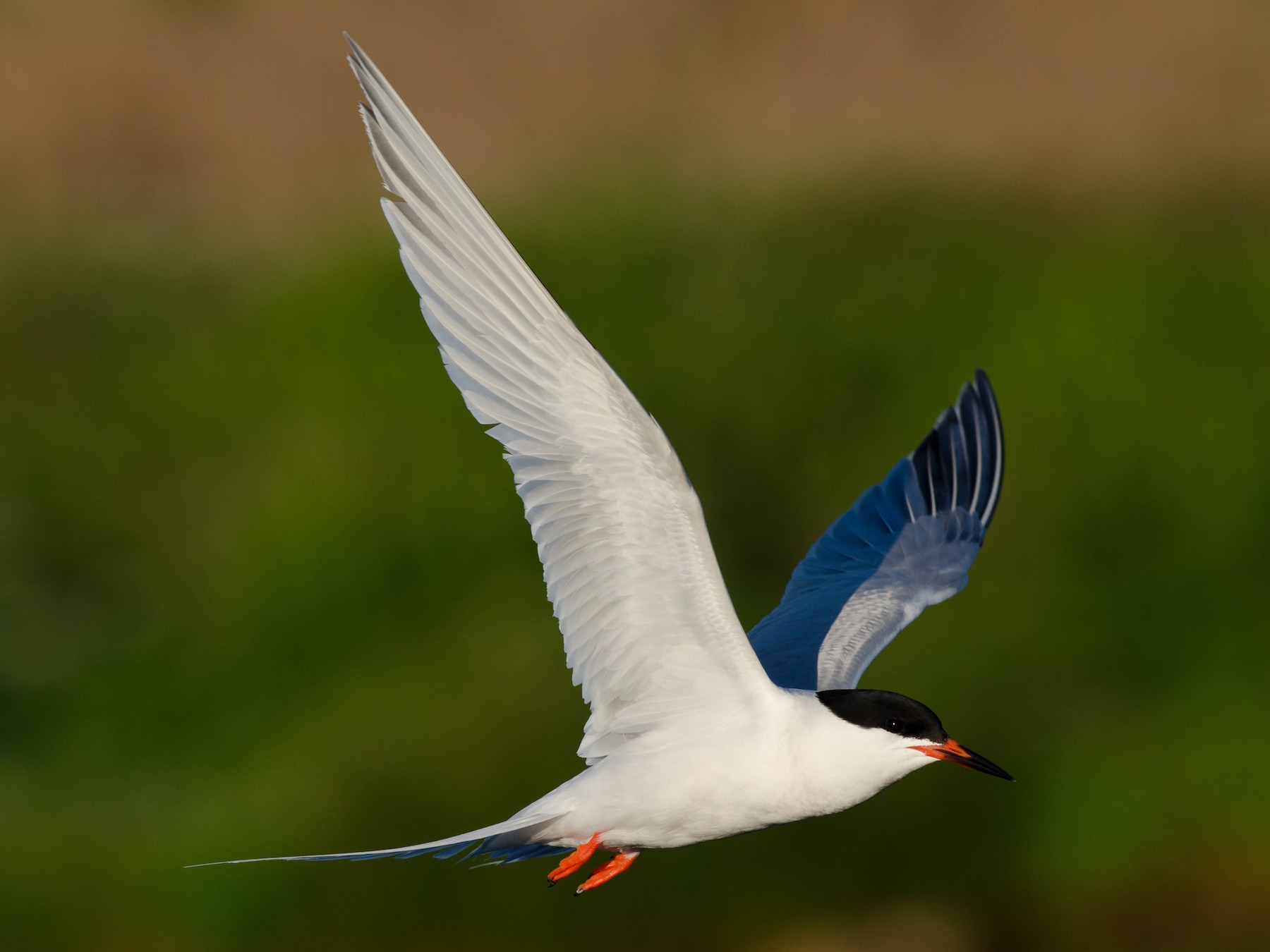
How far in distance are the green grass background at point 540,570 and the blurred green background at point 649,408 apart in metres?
0.03

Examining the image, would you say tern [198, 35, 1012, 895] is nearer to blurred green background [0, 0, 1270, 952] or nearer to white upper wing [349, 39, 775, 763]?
white upper wing [349, 39, 775, 763]

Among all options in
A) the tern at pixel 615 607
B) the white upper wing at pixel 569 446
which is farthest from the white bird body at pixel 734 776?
the white upper wing at pixel 569 446

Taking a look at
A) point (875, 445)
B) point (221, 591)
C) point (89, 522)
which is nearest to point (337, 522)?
point (221, 591)

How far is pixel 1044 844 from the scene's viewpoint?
8.55 metres

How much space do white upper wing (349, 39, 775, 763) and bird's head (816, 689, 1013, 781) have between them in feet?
0.80

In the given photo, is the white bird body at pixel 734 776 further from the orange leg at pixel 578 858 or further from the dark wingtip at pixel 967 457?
the dark wingtip at pixel 967 457

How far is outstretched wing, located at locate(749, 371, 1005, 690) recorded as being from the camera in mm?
5711

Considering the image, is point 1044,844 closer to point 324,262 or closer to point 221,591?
point 221,591

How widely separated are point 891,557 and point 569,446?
220 centimetres

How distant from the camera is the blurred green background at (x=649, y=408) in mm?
8375

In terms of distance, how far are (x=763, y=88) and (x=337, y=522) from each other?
13.5 feet

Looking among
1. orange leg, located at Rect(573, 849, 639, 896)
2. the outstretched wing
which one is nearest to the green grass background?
the outstretched wing

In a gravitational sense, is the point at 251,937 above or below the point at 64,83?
below

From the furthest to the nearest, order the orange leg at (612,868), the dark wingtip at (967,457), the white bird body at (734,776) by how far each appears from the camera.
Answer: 1. the dark wingtip at (967,457)
2. the orange leg at (612,868)
3. the white bird body at (734,776)
